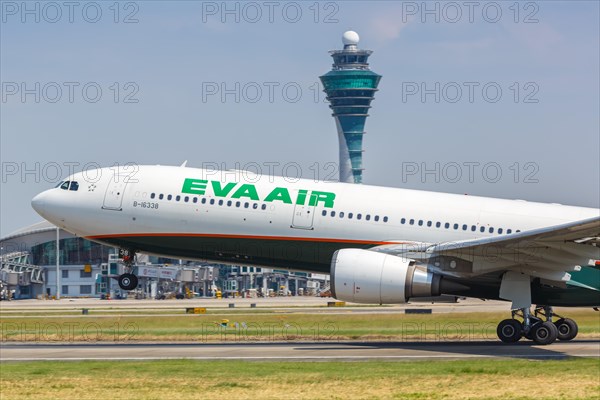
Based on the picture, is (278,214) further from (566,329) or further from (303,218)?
(566,329)

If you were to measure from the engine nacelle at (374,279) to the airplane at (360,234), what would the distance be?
3cm

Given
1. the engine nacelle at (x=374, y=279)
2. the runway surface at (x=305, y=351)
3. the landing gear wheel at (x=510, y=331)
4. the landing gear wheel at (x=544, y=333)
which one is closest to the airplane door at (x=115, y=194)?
the runway surface at (x=305, y=351)

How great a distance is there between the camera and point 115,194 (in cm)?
4091

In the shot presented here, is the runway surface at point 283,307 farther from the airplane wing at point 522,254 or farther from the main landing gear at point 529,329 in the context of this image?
the airplane wing at point 522,254

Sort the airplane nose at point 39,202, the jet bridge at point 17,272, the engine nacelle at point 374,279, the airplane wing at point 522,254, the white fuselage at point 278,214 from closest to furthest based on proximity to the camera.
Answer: the airplane wing at point 522,254
the engine nacelle at point 374,279
the white fuselage at point 278,214
the airplane nose at point 39,202
the jet bridge at point 17,272

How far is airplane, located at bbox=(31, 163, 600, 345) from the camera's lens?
118 feet

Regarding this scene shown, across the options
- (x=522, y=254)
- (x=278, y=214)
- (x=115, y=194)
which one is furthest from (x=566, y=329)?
(x=115, y=194)

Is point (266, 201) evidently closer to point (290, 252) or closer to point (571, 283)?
point (290, 252)

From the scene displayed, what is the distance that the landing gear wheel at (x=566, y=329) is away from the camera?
129 feet

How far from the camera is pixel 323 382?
26000 mm

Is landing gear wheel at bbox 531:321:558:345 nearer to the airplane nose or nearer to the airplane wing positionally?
the airplane wing

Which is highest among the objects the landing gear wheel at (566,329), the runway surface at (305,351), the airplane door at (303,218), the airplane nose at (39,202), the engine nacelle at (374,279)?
the airplane nose at (39,202)

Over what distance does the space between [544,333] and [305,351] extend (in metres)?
8.64

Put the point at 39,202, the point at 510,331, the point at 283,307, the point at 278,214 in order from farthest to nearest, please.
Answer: the point at 283,307 < the point at 39,202 < the point at 278,214 < the point at 510,331
